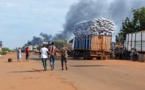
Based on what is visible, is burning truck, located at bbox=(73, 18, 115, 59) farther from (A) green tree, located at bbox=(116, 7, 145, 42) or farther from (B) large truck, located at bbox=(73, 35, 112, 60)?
(A) green tree, located at bbox=(116, 7, 145, 42)

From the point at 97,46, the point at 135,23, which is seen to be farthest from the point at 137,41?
the point at 135,23

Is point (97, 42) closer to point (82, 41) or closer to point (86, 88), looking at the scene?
point (82, 41)

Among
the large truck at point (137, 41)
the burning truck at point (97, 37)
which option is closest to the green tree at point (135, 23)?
the large truck at point (137, 41)

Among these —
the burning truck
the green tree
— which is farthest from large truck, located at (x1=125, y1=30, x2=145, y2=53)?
the green tree

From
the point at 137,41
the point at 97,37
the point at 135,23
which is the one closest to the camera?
the point at 97,37

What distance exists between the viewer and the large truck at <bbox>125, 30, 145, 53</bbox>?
4488cm

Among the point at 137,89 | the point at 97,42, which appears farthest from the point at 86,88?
the point at 97,42

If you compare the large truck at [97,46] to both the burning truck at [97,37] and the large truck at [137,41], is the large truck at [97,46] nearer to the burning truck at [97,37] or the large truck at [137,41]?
the burning truck at [97,37]

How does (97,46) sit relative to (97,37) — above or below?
below

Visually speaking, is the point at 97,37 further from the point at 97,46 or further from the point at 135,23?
the point at 135,23

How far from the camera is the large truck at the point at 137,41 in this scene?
44.9 m

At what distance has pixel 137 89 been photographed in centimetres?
1444

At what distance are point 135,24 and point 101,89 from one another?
170 feet

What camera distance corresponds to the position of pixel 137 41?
153 ft
